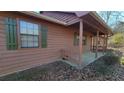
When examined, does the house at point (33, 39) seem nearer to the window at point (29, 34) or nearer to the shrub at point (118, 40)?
the window at point (29, 34)

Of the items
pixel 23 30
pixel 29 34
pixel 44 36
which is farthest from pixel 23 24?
pixel 44 36

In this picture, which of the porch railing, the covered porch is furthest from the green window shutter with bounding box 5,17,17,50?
the porch railing

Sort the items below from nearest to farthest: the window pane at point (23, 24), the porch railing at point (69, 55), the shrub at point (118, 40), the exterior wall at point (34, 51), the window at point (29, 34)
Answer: the exterior wall at point (34, 51) → the window pane at point (23, 24) → the window at point (29, 34) → the porch railing at point (69, 55) → the shrub at point (118, 40)

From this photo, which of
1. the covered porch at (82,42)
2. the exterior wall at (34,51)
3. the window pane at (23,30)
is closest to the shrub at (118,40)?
the covered porch at (82,42)

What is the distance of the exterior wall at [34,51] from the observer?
5.00 meters

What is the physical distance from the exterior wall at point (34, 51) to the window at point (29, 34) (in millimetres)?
211

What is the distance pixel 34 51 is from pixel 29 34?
919mm

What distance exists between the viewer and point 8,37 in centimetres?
511

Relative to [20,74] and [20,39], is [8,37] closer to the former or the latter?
[20,39]

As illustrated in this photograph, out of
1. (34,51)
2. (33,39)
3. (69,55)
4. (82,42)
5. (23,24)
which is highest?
(23,24)

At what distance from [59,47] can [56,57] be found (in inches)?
29.9

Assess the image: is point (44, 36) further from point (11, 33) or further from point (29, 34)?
point (11, 33)

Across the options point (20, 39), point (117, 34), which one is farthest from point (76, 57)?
point (117, 34)

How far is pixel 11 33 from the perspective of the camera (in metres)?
5.22
